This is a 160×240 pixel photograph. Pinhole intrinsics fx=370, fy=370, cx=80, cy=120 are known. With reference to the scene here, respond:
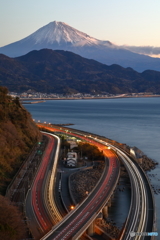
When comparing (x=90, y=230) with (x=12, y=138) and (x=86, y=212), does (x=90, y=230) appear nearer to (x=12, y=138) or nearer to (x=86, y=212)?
(x=86, y=212)

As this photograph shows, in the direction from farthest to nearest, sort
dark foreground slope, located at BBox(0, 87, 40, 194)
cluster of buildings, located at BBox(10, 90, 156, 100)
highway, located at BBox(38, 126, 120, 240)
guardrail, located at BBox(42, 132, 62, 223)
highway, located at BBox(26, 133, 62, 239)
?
cluster of buildings, located at BBox(10, 90, 156, 100)
dark foreground slope, located at BBox(0, 87, 40, 194)
guardrail, located at BBox(42, 132, 62, 223)
highway, located at BBox(26, 133, 62, 239)
highway, located at BBox(38, 126, 120, 240)

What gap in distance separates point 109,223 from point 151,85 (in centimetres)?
17863

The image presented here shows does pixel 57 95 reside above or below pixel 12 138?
above

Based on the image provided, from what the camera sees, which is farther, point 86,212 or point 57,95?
point 57,95

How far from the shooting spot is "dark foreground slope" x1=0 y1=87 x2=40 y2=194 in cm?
1711

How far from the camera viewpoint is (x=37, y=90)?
154875mm

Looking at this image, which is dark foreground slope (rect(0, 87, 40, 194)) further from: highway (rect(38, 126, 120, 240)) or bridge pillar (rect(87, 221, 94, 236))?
bridge pillar (rect(87, 221, 94, 236))

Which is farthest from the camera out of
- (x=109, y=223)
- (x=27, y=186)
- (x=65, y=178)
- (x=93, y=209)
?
(x=65, y=178)

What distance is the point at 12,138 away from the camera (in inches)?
808

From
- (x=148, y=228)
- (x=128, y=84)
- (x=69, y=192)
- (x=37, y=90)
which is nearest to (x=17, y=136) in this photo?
(x=69, y=192)

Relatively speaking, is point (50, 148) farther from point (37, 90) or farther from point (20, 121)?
point (37, 90)

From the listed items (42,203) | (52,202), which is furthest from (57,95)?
(42,203)

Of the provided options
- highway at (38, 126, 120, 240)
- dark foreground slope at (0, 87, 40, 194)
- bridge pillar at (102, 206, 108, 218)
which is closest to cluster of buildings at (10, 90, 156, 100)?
dark foreground slope at (0, 87, 40, 194)

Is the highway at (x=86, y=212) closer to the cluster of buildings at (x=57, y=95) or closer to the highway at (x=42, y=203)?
the highway at (x=42, y=203)
